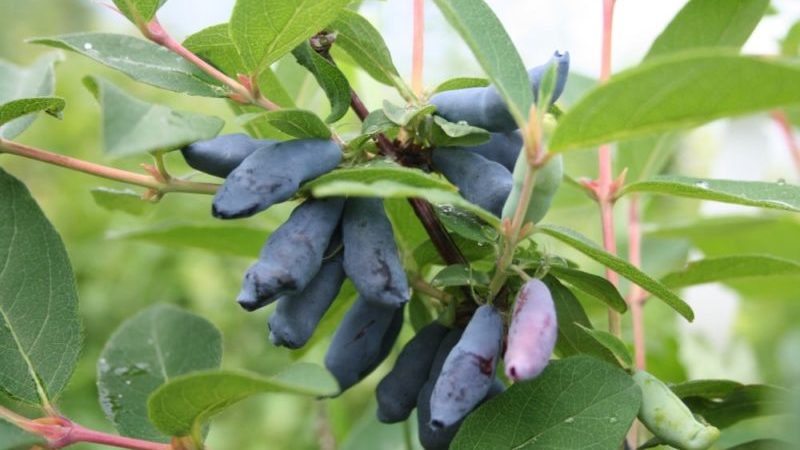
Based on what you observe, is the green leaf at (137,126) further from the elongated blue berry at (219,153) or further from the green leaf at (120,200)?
the green leaf at (120,200)

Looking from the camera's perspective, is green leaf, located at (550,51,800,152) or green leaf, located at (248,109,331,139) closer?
green leaf, located at (550,51,800,152)

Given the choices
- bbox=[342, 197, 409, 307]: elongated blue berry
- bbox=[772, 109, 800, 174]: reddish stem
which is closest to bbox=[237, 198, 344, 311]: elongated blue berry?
bbox=[342, 197, 409, 307]: elongated blue berry

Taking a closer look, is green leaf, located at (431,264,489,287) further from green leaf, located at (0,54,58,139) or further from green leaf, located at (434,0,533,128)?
green leaf, located at (0,54,58,139)

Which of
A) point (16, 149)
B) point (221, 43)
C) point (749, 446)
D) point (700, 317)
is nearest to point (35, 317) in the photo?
point (16, 149)

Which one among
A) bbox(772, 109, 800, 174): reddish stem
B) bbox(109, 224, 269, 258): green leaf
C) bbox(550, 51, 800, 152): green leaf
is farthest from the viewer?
bbox(772, 109, 800, 174): reddish stem

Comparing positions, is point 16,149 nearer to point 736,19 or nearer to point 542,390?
point 542,390

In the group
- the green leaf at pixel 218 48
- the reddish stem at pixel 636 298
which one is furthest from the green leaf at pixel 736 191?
the green leaf at pixel 218 48
